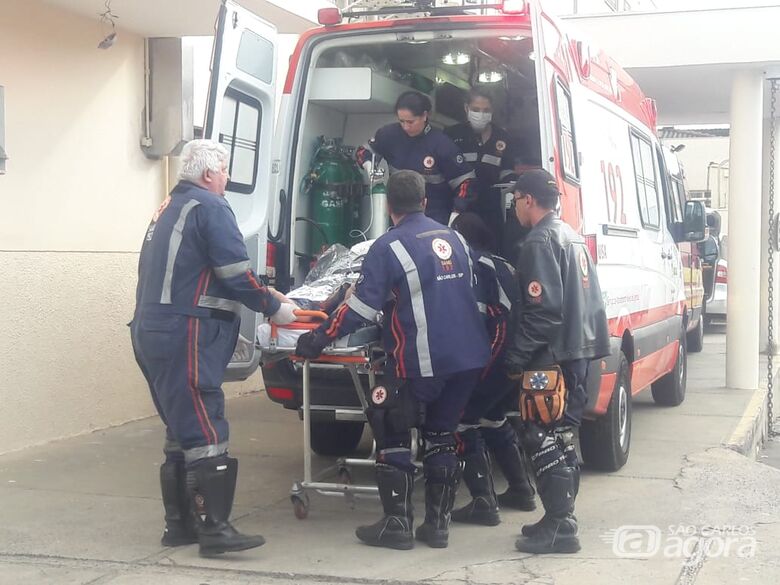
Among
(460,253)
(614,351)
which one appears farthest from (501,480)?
(460,253)

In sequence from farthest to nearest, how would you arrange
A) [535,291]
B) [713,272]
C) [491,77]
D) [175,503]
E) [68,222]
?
[713,272]
[68,222]
[491,77]
[175,503]
[535,291]

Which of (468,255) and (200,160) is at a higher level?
(200,160)

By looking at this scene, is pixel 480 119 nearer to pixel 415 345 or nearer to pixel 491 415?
pixel 491 415

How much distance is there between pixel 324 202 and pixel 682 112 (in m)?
7.86

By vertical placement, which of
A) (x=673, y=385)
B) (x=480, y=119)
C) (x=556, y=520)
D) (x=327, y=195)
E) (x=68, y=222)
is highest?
(x=480, y=119)

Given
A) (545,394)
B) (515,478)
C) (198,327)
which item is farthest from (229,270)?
(515,478)

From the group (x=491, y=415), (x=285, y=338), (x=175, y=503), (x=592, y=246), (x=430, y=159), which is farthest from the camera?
(x=430, y=159)

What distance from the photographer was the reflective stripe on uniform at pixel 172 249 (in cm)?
498

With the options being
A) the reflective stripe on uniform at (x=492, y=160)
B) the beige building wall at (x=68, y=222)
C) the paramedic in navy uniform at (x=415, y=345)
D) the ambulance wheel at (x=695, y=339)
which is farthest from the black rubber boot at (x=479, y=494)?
the ambulance wheel at (x=695, y=339)

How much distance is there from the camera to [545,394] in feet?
16.5

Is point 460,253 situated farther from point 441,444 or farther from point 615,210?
point 615,210

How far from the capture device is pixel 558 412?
5.04 m

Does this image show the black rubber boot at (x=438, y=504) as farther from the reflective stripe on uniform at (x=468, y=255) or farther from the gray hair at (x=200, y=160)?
the gray hair at (x=200, y=160)

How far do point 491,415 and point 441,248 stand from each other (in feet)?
3.83
